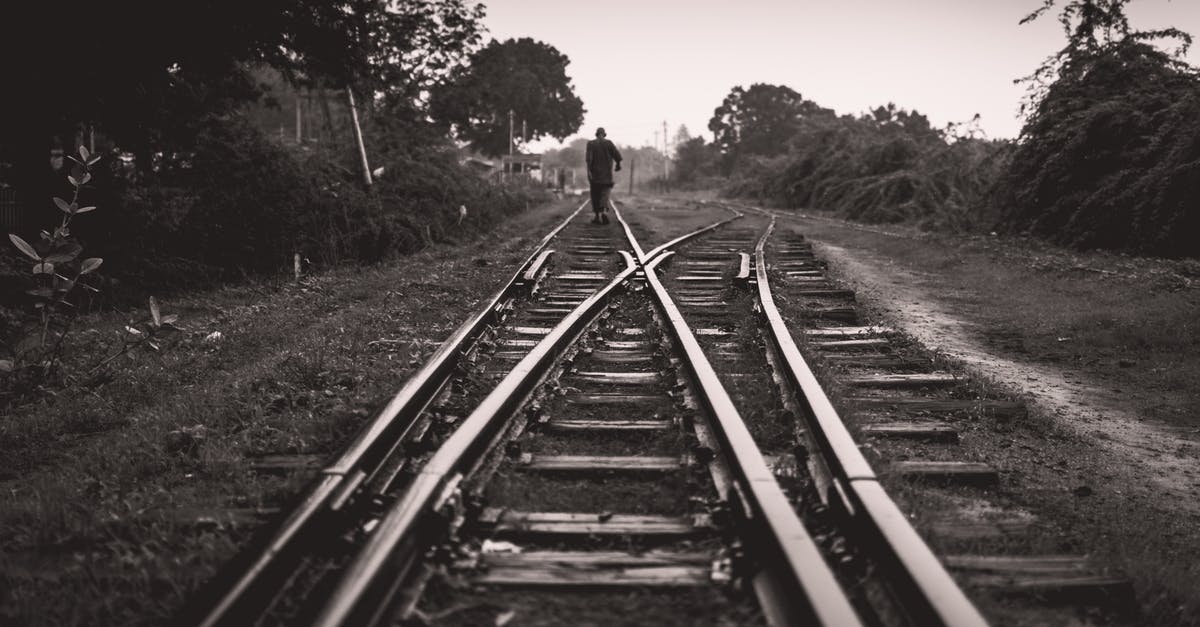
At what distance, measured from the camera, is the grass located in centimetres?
241

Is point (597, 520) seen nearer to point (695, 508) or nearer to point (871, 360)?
point (695, 508)

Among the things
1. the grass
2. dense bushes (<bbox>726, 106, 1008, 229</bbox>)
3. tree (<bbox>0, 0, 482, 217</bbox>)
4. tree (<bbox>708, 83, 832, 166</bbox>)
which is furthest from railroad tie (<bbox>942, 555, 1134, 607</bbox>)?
tree (<bbox>708, 83, 832, 166</bbox>)

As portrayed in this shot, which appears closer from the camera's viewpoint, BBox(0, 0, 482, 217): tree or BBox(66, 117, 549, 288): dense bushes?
BBox(0, 0, 482, 217): tree

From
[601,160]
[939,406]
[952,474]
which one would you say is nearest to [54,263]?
[952,474]

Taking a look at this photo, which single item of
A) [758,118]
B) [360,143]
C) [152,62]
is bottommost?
[360,143]

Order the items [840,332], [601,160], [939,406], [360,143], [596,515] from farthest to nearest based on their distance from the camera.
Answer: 1. [601,160]
2. [360,143]
3. [840,332]
4. [939,406]
5. [596,515]

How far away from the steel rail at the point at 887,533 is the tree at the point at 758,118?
6917cm

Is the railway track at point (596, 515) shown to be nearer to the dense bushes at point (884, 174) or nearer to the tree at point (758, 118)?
the dense bushes at point (884, 174)

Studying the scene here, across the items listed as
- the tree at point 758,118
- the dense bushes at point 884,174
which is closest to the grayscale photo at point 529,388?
the dense bushes at point 884,174

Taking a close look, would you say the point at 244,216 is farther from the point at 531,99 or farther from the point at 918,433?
the point at 531,99

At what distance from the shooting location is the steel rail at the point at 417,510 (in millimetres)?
1970

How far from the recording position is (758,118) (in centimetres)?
7331

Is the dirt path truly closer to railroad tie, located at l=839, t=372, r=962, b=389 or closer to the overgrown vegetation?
railroad tie, located at l=839, t=372, r=962, b=389

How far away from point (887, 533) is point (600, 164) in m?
12.8
